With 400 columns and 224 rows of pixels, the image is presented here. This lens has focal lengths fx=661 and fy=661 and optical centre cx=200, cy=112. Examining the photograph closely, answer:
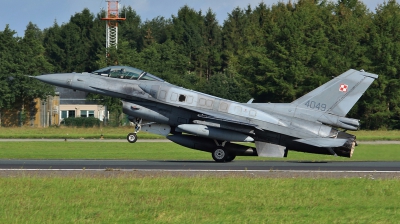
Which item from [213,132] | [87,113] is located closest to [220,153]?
[213,132]

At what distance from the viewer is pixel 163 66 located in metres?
71.3

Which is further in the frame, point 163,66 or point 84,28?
A: point 84,28

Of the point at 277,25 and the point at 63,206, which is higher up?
the point at 277,25

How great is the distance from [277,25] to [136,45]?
43303 millimetres

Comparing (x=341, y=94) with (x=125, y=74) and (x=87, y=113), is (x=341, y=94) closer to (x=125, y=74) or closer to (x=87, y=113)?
(x=125, y=74)

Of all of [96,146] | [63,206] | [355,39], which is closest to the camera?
[63,206]

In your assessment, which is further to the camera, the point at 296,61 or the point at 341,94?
the point at 296,61

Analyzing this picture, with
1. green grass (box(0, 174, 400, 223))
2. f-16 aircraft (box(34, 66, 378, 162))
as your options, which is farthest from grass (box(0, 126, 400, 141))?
green grass (box(0, 174, 400, 223))

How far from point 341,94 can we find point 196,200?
1147 centimetres

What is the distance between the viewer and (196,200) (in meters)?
13.9

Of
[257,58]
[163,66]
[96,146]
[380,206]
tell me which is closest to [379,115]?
[257,58]

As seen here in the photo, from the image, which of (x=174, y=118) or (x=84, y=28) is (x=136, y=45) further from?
(x=174, y=118)

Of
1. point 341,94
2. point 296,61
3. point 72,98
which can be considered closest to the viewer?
point 341,94

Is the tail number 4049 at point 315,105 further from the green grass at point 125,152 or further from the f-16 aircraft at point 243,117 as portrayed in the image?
the green grass at point 125,152
